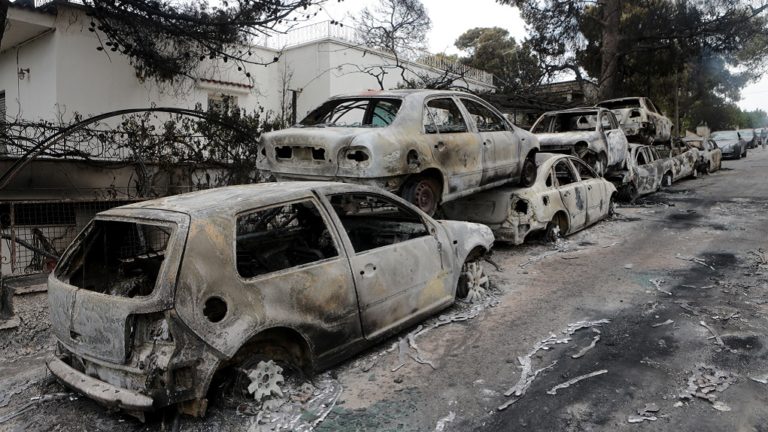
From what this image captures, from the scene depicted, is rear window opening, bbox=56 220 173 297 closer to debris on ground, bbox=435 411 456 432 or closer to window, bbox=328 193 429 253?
window, bbox=328 193 429 253

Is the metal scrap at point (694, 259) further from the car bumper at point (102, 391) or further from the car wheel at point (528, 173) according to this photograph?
the car bumper at point (102, 391)

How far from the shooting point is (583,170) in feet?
30.7

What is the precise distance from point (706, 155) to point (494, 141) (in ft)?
47.7

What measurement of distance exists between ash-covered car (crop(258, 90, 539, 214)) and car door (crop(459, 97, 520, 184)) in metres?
0.01

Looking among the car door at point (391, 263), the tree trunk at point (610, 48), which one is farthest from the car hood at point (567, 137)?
the tree trunk at point (610, 48)

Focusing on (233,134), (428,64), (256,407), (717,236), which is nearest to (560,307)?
(256,407)

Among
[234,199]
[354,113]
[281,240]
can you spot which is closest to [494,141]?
[354,113]

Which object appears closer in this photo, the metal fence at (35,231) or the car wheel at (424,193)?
the car wheel at (424,193)

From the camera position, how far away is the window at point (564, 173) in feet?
28.7

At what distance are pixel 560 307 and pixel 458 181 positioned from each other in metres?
1.94

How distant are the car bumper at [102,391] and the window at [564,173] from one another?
7.46 metres

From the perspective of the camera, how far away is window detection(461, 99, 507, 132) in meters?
6.94

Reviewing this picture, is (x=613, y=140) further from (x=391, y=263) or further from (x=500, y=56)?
(x=500, y=56)

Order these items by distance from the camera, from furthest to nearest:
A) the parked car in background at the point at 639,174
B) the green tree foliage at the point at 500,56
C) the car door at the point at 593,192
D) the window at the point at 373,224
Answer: the green tree foliage at the point at 500,56 → the parked car in background at the point at 639,174 → the car door at the point at 593,192 → the window at the point at 373,224
